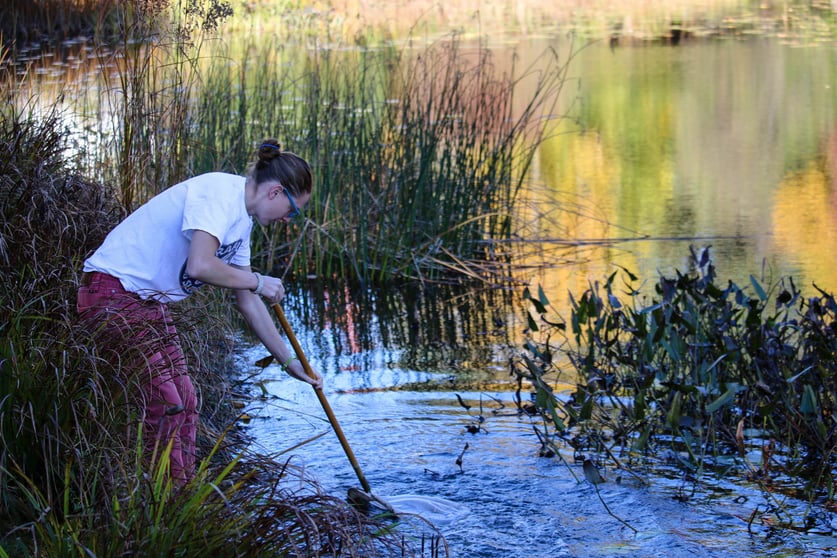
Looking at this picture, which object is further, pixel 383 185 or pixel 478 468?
pixel 383 185

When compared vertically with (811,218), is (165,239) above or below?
above

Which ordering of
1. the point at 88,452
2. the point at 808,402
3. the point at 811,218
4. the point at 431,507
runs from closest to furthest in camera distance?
the point at 88,452 → the point at 431,507 → the point at 808,402 → the point at 811,218

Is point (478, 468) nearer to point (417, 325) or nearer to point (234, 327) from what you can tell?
point (234, 327)

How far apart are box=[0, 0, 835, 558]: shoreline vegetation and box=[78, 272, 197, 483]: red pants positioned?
8 centimetres

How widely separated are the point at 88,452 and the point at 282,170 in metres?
1.12

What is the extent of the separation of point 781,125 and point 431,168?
710 cm

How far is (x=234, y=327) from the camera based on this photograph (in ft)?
20.0

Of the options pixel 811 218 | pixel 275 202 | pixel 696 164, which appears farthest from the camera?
pixel 696 164

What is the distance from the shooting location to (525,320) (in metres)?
7.09

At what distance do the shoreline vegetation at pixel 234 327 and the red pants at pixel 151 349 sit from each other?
0.25ft

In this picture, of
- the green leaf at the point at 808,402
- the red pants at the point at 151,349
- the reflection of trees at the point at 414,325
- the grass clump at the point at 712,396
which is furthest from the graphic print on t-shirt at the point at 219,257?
the reflection of trees at the point at 414,325

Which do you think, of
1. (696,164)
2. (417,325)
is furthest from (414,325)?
(696,164)

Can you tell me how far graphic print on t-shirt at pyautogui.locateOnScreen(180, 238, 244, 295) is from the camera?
12.0 ft

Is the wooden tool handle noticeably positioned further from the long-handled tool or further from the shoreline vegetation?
the shoreline vegetation
